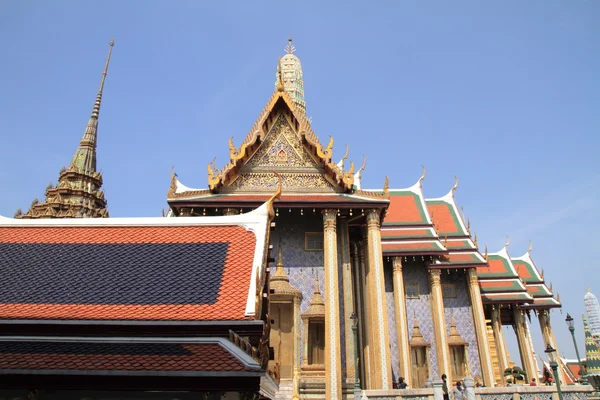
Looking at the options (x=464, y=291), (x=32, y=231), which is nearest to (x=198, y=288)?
(x=32, y=231)

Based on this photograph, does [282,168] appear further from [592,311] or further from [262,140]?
[592,311]

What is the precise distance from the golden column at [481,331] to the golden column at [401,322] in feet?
9.67

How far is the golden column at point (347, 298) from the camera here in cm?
1194

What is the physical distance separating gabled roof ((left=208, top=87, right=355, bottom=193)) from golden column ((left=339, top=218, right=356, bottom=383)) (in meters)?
1.26

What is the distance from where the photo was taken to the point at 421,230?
19094 millimetres

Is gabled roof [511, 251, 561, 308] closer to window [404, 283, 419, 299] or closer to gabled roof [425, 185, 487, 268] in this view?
gabled roof [425, 185, 487, 268]

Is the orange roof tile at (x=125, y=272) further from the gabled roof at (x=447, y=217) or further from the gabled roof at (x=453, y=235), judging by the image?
the gabled roof at (x=447, y=217)

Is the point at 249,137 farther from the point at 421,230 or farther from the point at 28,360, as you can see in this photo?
the point at 28,360

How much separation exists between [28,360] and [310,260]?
879 cm

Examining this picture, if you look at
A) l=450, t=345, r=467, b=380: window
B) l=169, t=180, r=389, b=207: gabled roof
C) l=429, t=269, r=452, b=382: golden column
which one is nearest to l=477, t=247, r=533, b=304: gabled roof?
l=450, t=345, r=467, b=380: window

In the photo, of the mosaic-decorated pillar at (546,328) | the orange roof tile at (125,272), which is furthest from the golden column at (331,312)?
the mosaic-decorated pillar at (546,328)

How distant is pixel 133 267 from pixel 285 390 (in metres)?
5.91

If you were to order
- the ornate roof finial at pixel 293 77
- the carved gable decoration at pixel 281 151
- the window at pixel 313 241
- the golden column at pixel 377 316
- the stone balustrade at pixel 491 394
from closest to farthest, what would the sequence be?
the stone balustrade at pixel 491 394, the golden column at pixel 377 316, the window at pixel 313 241, the carved gable decoration at pixel 281 151, the ornate roof finial at pixel 293 77

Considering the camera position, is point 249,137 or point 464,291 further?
point 464,291
